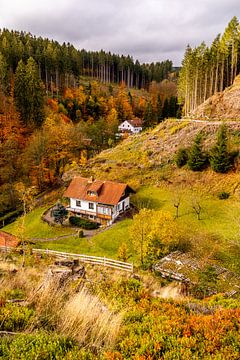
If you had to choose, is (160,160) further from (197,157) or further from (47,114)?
(47,114)

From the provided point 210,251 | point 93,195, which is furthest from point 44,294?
point 93,195

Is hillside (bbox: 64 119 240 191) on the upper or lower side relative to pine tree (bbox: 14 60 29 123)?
lower

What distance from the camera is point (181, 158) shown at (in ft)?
147

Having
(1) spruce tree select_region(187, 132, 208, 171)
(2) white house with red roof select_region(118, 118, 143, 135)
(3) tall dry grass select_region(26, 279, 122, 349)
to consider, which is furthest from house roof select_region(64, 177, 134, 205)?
(2) white house with red roof select_region(118, 118, 143, 135)

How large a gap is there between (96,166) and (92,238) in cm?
2029

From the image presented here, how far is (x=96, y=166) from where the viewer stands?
53.1m

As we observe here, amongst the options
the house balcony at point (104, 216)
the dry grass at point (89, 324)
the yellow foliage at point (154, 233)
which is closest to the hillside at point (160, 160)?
the house balcony at point (104, 216)

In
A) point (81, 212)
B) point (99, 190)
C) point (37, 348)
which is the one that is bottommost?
point (81, 212)

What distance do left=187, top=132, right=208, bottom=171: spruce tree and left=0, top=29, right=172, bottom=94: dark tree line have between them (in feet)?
170

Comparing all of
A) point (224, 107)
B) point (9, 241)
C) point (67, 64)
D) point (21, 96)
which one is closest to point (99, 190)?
point (9, 241)

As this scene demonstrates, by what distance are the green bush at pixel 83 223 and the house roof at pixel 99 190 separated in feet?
10.4

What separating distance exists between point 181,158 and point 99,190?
14.1 m

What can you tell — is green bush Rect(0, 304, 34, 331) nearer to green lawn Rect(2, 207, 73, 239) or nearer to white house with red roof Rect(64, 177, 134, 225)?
green lawn Rect(2, 207, 73, 239)

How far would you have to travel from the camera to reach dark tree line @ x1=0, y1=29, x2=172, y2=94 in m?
84.6
